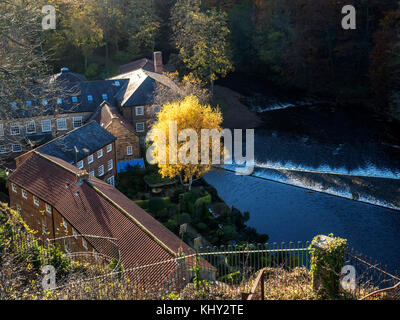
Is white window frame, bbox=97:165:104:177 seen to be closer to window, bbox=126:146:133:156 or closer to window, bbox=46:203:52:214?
window, bbox=126:146:133:156

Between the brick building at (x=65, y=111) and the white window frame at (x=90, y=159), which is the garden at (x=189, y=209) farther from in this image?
the brick building at (x=65, y=111)

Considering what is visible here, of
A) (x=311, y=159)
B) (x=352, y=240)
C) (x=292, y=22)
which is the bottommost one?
(x=352, y=240)

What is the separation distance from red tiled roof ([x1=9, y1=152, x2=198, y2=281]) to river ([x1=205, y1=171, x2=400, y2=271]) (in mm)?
11935

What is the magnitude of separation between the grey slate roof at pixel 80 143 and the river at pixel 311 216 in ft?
37.1

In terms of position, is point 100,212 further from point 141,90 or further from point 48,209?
point 141,90

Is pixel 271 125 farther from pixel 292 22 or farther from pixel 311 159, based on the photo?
pixel 292 22

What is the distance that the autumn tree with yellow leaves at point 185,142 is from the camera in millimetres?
43750

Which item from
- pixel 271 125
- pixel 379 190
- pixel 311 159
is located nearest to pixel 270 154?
pixel 311 159

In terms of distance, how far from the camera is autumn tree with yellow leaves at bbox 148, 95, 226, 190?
4375 cm

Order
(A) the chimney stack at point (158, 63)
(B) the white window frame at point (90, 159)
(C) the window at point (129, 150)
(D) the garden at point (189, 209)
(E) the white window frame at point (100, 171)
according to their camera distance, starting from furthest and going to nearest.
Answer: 1. (A) the chimney stack at point (158, 63)
2. (C) the window at point (129, 150)
3. (E) the white window frame at point (100, 171)
4. (B) the white window frame at point (90, 159)
5. (D) the garden at point (189, 209)

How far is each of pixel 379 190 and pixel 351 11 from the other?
34694 mm

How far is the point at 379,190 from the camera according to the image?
4494 centimetres

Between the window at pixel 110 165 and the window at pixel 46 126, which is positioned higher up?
the window at pixel 46 126

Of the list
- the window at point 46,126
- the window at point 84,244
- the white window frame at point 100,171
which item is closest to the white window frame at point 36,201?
the window at point 84,244
